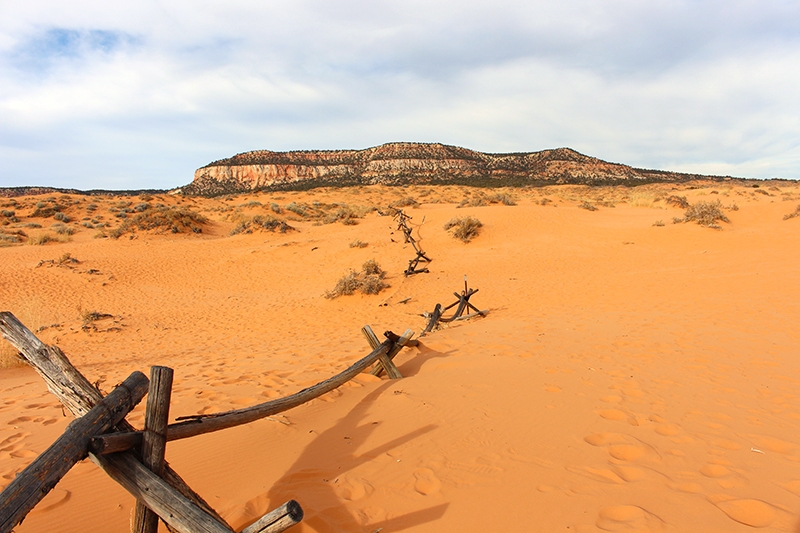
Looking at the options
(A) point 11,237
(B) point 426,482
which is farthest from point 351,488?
(A) point 11,237

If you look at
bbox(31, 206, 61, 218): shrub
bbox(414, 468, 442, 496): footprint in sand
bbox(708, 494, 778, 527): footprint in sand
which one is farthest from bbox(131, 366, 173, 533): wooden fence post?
bbox(31, 206, 61, 218): shrub

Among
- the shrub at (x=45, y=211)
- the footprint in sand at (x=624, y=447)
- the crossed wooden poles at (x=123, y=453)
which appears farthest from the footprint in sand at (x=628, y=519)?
the shrub at (x=45, y=211)

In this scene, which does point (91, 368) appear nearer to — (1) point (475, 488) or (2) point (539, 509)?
(1) point (475, 488)

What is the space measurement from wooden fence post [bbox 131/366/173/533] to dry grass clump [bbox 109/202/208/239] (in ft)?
78.5

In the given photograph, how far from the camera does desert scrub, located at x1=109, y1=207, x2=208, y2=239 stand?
76.9 feet

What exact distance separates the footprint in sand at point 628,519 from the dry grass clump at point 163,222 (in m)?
25.4

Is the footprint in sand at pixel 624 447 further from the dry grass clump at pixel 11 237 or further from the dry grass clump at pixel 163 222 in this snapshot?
the dry grass clump at pixel 11 237

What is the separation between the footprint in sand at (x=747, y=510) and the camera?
8.28 ft

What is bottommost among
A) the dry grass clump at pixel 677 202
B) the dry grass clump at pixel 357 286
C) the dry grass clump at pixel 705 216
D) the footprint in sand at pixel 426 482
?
the dry grass clump at pixel 357 286

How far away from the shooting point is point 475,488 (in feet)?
9.80

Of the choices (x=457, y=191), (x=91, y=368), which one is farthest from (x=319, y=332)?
(x=457, y=191)

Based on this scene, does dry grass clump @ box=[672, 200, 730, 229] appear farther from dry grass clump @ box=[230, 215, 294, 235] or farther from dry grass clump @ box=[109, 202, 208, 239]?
dry grass clump @ box=[109, 202, 208, 239]

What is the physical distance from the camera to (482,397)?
468 centimetres

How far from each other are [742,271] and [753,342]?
6.87 m
